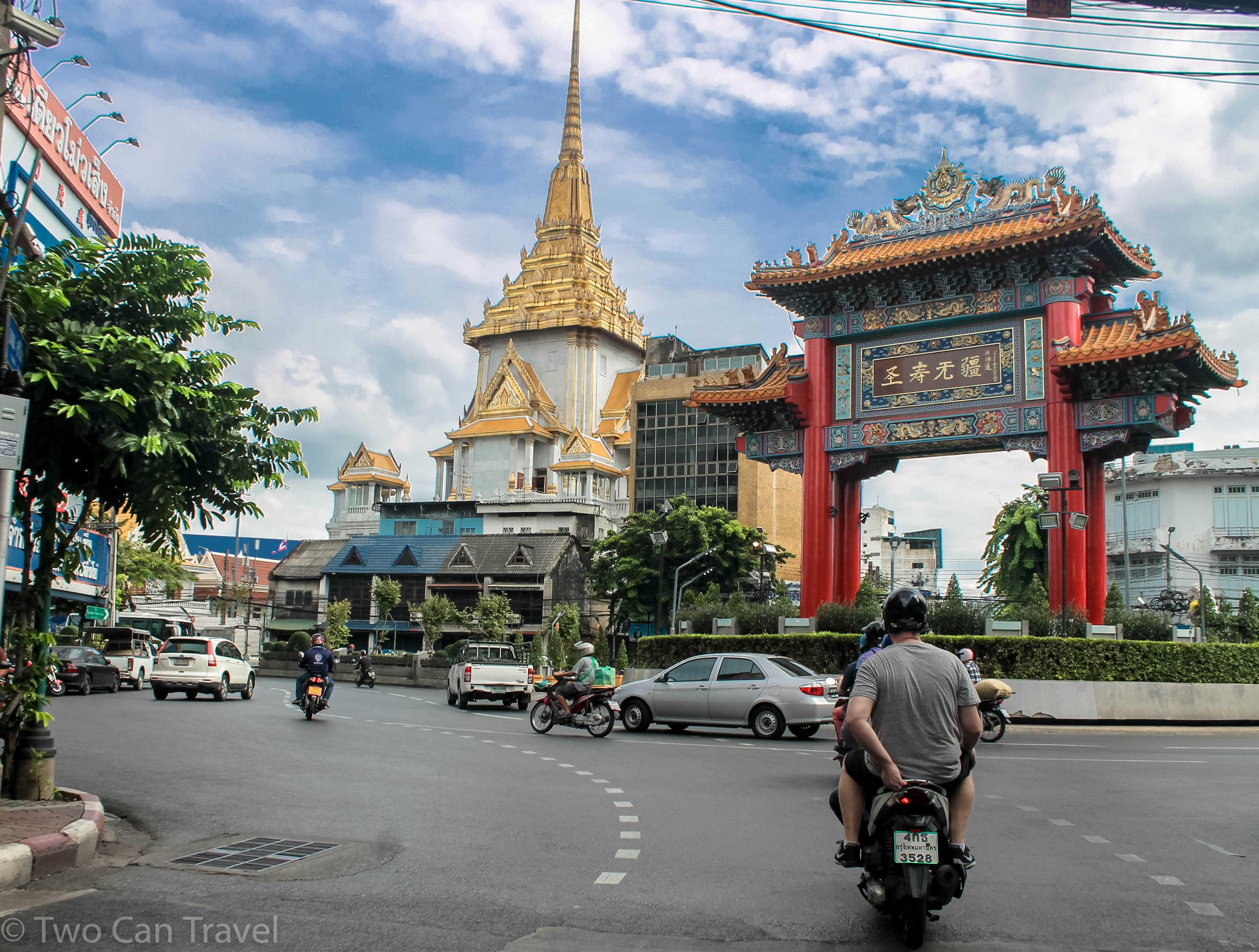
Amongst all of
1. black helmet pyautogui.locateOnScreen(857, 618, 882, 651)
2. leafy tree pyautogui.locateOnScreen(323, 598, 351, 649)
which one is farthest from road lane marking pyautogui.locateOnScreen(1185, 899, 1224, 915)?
leafy tree pyautogui.locateOnScreen(323, 598, 351, 649)

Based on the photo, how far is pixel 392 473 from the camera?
88.8 metres

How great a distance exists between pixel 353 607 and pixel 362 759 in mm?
59953

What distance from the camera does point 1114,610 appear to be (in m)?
26.6

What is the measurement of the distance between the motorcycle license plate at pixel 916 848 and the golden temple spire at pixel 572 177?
85.7 meters

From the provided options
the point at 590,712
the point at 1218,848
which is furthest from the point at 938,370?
the point at 1218,848

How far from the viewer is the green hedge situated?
25.2 meters

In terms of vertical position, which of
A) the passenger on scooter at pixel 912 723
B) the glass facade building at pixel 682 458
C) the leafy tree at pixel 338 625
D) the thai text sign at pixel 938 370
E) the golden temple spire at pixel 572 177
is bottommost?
the leafy tree at pixel 338 625

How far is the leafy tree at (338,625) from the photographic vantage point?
63219 millimetres

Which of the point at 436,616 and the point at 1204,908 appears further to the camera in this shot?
the point at 436,616

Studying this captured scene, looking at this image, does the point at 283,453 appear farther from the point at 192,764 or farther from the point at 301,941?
the point at 301,941

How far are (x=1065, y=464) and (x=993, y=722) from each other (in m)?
10.1

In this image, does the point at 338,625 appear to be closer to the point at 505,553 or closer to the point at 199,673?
the point at 505,553

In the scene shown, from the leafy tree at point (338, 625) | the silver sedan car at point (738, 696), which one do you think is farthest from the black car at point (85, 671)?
the leafy tree at point (338, 625)

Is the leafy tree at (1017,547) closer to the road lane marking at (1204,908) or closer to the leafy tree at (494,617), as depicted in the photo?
the leafy tree at (494,617)
